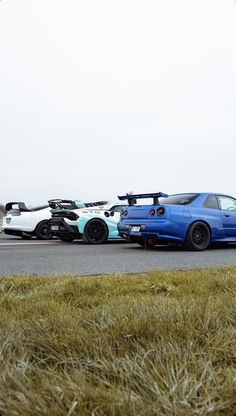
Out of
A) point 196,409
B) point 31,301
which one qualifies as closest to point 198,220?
point 31,301

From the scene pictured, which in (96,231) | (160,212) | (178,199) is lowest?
(96,231)

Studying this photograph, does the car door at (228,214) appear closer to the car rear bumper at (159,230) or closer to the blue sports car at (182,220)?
the blue sports car at (182,220)

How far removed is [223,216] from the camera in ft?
29.4

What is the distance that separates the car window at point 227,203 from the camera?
9173 millimetres

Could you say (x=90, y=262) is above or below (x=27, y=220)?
below

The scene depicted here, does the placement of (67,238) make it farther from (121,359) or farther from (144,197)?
(121,359)

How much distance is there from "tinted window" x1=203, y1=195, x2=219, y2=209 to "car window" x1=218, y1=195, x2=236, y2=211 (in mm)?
186

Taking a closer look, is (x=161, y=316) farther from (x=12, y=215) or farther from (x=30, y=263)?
(x=12, y=215)

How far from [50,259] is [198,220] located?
3379 millimetres

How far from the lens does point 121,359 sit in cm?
164

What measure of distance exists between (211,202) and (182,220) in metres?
1.11

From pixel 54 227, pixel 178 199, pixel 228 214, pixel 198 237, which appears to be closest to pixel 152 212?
pixel 178 199

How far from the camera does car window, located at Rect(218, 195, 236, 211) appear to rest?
9173mm

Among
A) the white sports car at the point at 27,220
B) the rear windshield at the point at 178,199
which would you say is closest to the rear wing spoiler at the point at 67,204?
the white sports car at the point at 27,220
